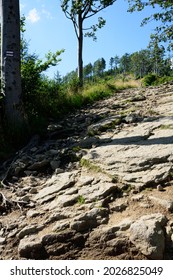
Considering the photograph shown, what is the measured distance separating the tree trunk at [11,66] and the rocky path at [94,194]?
28.1 inches

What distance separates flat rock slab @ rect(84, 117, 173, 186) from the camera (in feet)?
13.3

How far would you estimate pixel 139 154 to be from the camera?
15.1 feet

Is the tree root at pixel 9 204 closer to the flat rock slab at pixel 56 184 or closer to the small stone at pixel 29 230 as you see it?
the flat rock slab at pixel 56 184

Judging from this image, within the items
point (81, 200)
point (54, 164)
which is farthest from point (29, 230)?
point (54, 164)

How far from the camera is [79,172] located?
4668 millimetres

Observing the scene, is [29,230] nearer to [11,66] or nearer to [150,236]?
[150,236]

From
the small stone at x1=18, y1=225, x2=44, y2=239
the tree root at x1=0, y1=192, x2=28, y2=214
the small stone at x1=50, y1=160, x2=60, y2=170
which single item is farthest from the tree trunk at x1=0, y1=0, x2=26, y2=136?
the small stone at x1=18, y1=225, x2=44, y2=239

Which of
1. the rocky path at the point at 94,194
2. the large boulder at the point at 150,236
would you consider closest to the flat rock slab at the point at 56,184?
the rocky path at the point at 94,194

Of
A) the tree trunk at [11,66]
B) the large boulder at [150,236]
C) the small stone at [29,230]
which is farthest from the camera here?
the tree trunk at [11,66]

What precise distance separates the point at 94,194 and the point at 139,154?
41.8 inches

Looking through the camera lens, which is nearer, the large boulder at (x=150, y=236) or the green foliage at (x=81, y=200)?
the large boulder at (x=150, y=236)

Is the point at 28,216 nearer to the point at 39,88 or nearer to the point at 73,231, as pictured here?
the point at 73,231

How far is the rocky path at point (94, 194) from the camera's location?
3000 millimetres
